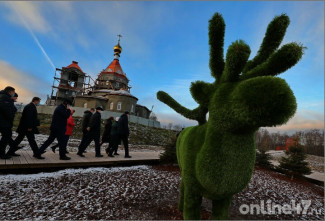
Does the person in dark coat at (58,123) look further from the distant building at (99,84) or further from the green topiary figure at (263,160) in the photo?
the distant building at (99,84)

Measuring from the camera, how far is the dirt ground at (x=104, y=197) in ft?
10.9

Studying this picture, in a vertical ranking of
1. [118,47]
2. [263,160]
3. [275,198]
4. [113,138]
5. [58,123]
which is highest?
[118,47]

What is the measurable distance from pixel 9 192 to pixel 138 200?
3.00 meters

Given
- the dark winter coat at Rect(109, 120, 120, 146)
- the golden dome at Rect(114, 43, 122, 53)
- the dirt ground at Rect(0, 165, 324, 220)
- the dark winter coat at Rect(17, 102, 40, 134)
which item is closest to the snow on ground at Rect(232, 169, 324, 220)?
the dirt ground at Rect(0, 165, 324, 220)

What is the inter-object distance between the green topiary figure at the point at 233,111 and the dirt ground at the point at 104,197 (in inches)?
72.9

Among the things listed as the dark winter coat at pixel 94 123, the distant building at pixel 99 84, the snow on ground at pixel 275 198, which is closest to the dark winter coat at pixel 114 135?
the dark winter coat at pixel 94 123

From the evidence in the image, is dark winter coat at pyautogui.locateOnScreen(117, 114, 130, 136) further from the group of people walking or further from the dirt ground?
the dirt ground

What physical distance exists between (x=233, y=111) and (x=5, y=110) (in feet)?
20.6

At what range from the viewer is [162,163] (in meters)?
8.23

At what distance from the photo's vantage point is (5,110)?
4945 mm

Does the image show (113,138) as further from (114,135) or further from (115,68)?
(115,68)

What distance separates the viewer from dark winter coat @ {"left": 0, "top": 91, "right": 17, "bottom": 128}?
4.92 m

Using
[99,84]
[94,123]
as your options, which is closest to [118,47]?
[99,84]

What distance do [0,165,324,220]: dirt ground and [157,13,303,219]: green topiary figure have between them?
1.85m
